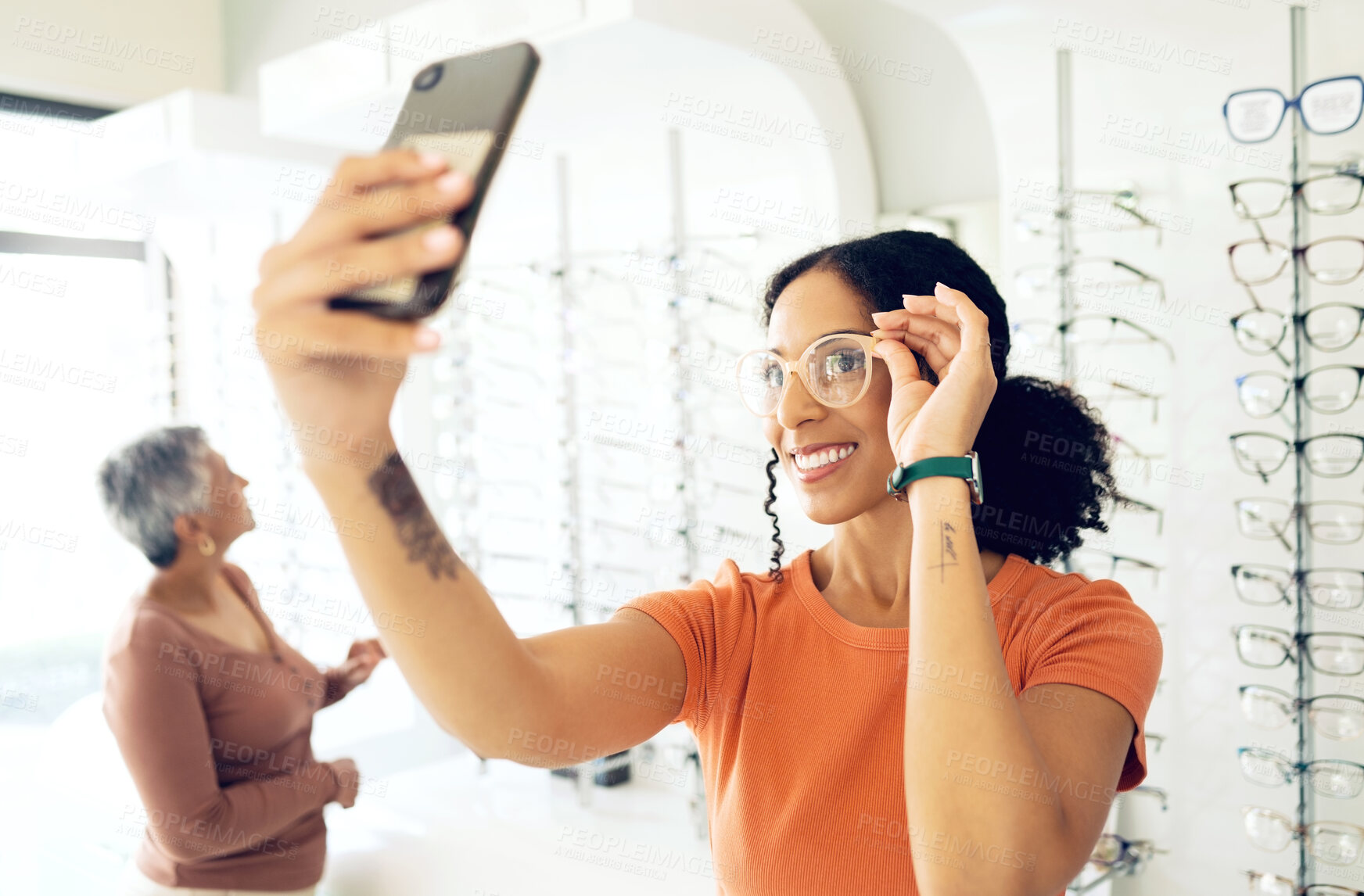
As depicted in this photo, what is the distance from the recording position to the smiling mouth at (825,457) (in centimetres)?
129

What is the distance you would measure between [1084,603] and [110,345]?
4.56 meters

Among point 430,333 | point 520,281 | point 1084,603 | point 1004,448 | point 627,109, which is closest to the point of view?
point 430,333

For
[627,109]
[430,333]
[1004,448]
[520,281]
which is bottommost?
[1004,448]

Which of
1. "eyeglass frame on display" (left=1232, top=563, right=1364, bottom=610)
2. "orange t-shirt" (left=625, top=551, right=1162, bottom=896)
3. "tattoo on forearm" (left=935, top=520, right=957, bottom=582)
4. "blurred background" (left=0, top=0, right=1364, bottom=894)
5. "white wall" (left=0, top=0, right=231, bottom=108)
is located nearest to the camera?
"tattoo on forearm" (left=935, top=520, right=957, bottom=582)

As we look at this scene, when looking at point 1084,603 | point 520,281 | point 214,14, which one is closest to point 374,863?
point 520,281

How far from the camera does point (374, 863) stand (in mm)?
2846

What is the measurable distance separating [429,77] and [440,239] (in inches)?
9.1

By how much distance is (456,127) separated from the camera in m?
0.65

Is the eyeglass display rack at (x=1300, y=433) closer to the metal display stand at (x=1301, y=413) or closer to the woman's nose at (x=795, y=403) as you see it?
the metal display stand at (x=1301, y=413)

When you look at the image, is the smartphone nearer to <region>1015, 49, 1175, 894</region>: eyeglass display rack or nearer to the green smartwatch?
the green smartwatch

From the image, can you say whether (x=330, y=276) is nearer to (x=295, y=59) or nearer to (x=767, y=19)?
(x=767, y=19)

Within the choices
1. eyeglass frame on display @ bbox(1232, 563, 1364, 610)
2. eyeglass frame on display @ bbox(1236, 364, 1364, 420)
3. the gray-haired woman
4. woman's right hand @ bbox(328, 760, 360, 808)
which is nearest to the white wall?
the gray-haired woman

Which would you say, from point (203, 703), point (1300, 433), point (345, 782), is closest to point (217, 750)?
point (203, 703)

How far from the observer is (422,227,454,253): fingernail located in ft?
1.82
